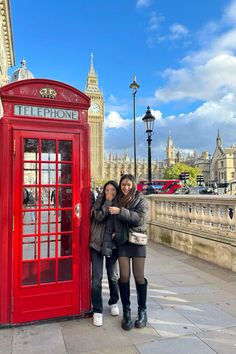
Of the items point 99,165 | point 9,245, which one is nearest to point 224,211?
point 9,245

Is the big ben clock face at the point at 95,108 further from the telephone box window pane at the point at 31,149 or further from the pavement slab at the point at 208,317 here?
the pavement slab at the point at 208,317

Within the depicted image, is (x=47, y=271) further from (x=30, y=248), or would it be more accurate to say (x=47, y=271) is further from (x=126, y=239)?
(x=126, y=239)

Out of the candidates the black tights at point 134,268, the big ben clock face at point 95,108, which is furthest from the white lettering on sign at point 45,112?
the big ben clock face at point 95,108

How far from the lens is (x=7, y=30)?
24484 mm

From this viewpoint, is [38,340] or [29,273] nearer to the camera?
[38,340]

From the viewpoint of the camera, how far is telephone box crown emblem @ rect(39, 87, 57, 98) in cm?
358

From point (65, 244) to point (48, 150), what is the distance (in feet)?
4.06

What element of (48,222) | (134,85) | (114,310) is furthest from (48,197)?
(134,85)

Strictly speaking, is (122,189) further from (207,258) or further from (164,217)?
(164,217)

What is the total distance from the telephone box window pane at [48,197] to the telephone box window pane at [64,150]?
418 mm

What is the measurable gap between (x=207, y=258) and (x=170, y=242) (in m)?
1.92

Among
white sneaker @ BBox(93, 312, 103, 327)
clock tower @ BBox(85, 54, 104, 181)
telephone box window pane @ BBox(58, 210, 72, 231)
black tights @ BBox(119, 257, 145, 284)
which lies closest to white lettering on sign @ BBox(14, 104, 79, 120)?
telephone box window pane @ BBox(58, 210, 72, 231)

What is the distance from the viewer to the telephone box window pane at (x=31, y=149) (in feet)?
11.4

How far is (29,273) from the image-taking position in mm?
3496
